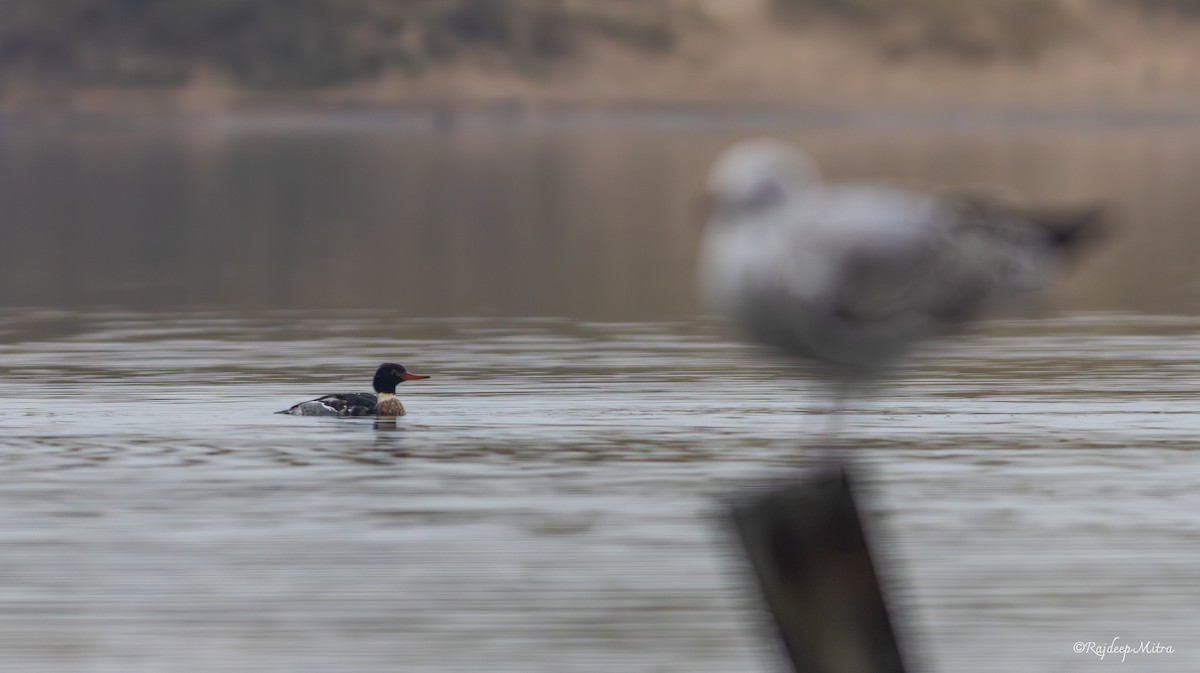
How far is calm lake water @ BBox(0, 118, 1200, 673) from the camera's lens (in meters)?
13.5

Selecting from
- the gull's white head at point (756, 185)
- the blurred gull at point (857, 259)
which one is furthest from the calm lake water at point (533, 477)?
the gull's white head at point (756, 185)

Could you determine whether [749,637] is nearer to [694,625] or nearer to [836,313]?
[694,625]

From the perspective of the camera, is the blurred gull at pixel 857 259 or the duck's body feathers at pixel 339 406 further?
the duck's body feathers at pixel 339 406

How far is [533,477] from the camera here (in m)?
18.3

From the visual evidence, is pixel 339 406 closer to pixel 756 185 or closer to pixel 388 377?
pixel 388 377

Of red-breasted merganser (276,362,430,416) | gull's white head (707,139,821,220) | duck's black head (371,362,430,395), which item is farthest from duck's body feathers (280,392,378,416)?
gull's white head (707,139,821,220)

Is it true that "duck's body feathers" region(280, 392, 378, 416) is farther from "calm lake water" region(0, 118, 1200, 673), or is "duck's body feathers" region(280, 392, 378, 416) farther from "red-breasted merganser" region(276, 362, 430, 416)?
"calm lake water" region(0, 118, 1200, 673)

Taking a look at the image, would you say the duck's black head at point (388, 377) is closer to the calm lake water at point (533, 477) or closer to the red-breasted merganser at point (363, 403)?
the red-breasted merganser at point (363, 403)

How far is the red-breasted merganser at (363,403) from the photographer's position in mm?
21641

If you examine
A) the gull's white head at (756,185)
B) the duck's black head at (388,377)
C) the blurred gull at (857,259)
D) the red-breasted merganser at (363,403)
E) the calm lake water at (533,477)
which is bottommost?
the calm lake water at (533,477)

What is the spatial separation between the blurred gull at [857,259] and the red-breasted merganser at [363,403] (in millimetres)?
12858

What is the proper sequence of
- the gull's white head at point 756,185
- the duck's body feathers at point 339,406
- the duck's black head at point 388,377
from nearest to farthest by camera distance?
the gull's white head at point 756,185
the duck's body feathers at point 339,406
the duck's black head at point 388,377

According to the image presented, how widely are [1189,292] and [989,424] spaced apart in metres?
16.1

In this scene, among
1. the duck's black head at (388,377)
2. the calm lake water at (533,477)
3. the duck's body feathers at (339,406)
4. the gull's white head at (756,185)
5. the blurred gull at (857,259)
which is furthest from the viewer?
the duck's black head at (388,377)
